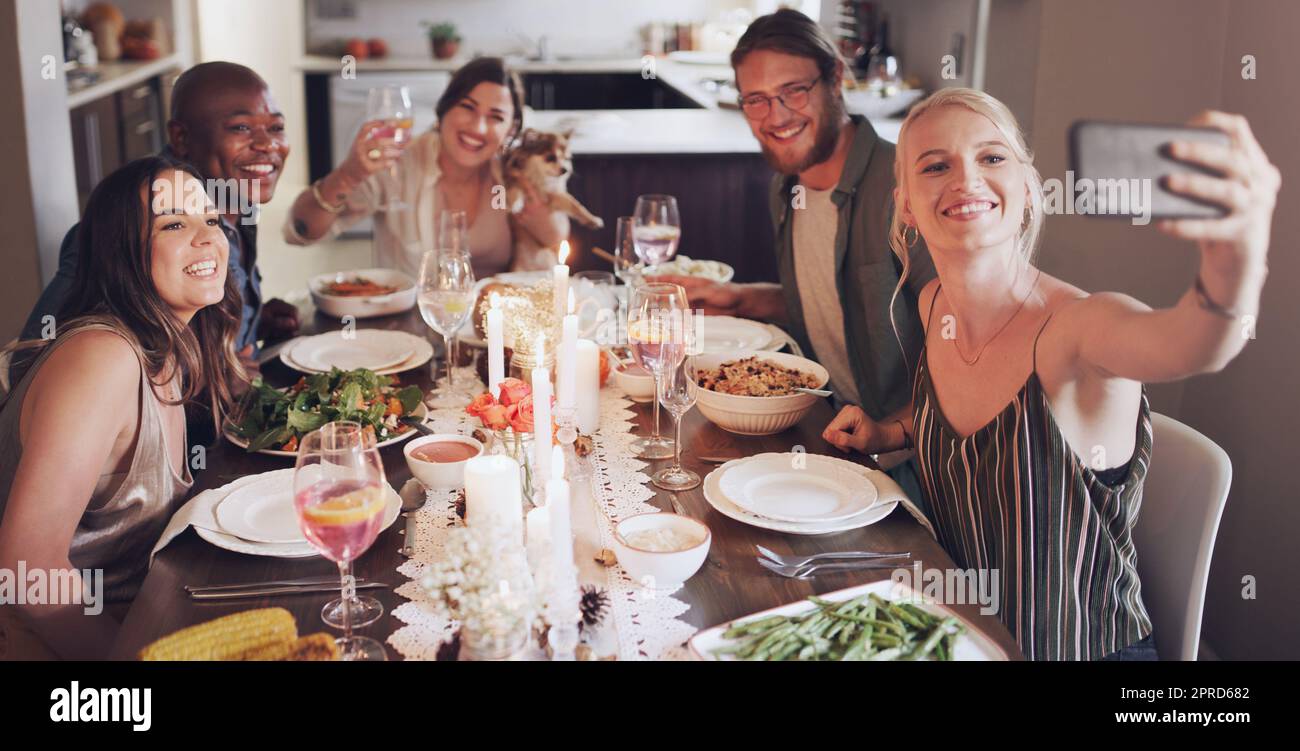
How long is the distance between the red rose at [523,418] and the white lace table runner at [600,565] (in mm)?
149

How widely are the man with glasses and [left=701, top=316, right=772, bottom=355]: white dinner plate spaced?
0.14 metres

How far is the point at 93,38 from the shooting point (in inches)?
241

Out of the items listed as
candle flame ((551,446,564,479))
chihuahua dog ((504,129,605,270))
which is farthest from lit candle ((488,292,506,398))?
chihuahua dog ((504,129,605,270))

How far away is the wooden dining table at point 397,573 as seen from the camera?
4.14 feet

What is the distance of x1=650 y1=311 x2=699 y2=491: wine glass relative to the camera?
1631mm

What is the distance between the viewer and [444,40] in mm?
7559

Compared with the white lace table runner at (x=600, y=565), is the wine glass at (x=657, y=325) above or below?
above

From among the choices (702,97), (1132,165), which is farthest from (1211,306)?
(702,97)

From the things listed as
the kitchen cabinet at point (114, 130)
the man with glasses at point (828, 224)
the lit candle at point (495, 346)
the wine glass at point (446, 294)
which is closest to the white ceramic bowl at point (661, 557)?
the lit candle at point (495, 346)

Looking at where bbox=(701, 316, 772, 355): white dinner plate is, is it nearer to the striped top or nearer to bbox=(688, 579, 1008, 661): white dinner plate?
the striped top

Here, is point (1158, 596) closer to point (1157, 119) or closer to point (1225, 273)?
point (1225, 273)

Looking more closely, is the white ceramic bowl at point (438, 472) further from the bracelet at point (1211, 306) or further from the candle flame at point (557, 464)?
the bracelet at point (1211, 306)

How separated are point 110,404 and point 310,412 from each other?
316 mm
